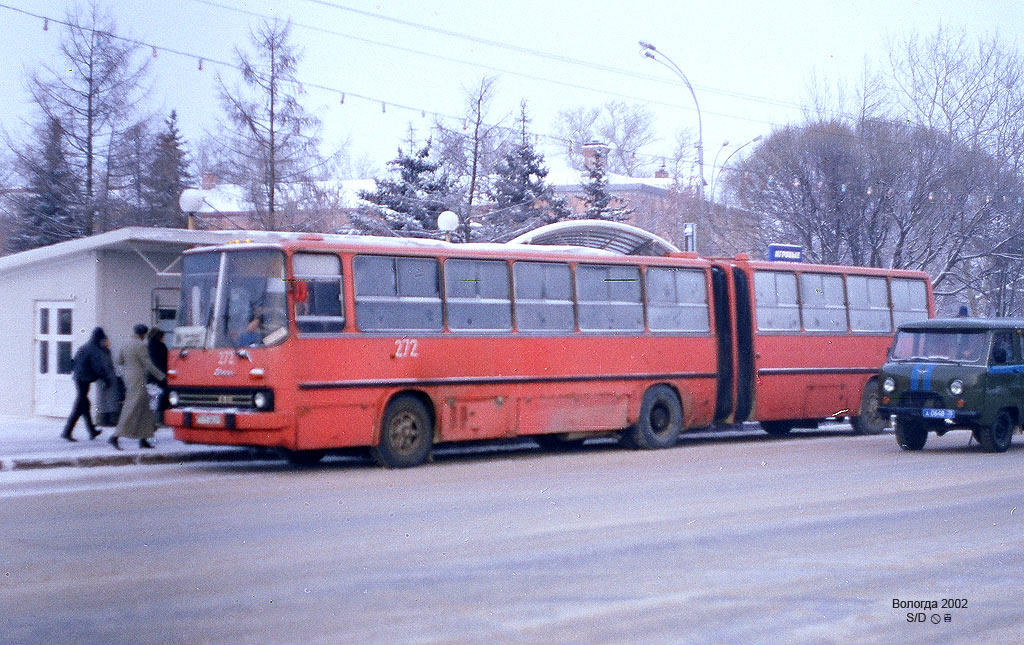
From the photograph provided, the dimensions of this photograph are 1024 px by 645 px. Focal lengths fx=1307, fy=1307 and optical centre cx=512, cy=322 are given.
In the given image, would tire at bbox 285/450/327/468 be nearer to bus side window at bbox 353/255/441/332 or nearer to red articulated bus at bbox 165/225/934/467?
red articulated bus at bbox 165/225/934/467

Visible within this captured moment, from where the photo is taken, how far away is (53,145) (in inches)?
1580

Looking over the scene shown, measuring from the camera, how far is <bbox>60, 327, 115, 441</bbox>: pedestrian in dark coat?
18.9 meters

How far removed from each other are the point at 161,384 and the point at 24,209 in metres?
30.5

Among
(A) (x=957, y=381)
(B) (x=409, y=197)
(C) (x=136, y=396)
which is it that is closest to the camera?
(C) (x=136, y=396)

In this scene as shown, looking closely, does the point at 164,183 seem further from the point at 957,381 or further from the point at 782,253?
the point at 957,381

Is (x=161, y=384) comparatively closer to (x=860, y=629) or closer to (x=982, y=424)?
(x=982, y=424)

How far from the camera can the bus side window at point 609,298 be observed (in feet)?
65.9

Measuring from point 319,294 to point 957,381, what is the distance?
32.4 feet

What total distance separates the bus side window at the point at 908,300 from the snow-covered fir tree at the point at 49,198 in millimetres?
25036

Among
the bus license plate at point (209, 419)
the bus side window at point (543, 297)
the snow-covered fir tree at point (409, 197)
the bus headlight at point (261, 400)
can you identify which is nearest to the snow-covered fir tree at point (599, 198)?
the snow-covered fir tree at point (409, 197)

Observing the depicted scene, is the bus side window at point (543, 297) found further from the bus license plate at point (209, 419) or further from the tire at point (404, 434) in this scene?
the bus license plate at point (209, 419)

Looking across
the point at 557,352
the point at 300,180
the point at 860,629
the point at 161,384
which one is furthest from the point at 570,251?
the point at 300,180

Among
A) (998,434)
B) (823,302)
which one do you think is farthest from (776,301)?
(998,434)

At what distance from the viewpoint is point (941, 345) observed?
20719 millimetres
